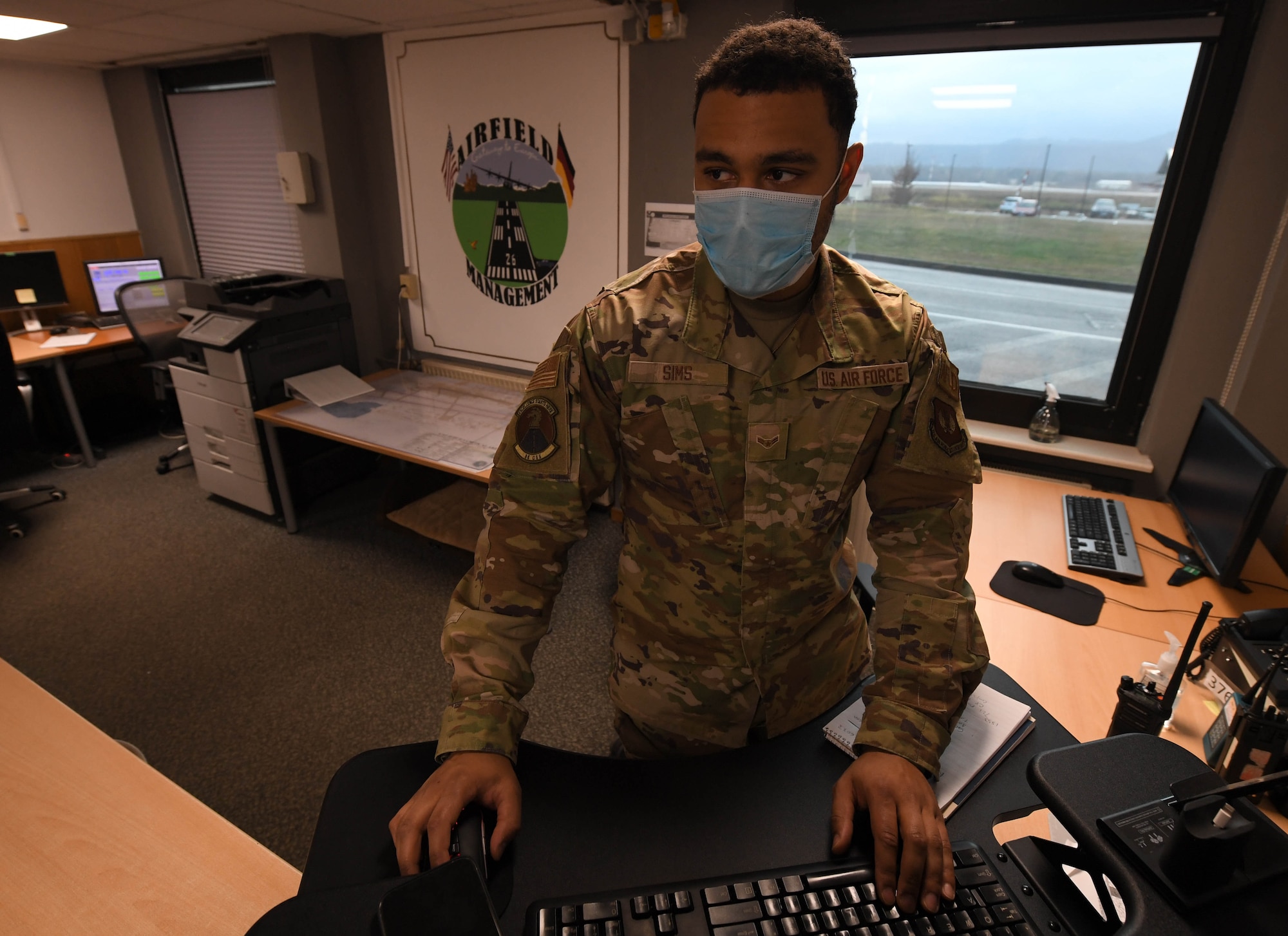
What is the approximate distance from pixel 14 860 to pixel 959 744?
1.12 meters

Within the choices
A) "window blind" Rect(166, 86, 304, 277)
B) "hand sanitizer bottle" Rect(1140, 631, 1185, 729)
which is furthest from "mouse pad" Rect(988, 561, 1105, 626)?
"window blind" Rect(166, 86, 304, 277)

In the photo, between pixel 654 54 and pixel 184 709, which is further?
pixel 654 54

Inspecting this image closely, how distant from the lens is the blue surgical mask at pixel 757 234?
832mm

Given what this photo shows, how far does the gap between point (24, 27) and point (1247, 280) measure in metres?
4.61

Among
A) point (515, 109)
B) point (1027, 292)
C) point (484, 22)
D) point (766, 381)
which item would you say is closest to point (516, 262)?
point (515, 109)

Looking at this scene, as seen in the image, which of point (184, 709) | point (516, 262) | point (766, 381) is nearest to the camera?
point (766, 381)

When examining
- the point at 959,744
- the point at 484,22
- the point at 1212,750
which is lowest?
the point at 1212,750

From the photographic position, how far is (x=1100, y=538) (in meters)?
1.80

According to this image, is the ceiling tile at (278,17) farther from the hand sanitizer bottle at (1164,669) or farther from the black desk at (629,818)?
the hand sanitizer bottle at (1164,669)

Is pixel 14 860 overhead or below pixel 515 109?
below

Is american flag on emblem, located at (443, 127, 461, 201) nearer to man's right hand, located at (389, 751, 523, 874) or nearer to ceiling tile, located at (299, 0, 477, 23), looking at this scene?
ceiling tile, located at (299, 0, 477, 23)

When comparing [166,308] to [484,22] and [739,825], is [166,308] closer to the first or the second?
[484,22]

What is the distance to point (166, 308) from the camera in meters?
3.96

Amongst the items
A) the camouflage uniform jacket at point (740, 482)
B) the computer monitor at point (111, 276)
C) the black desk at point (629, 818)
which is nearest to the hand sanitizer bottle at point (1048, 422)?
the camouflage uniform jacket at point (740, 482)
